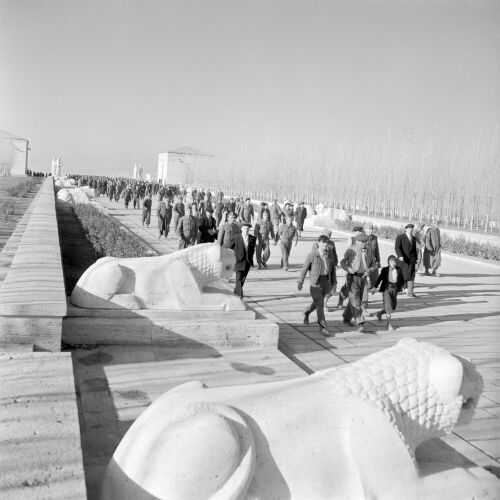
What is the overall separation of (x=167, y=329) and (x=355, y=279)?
11.2 feet

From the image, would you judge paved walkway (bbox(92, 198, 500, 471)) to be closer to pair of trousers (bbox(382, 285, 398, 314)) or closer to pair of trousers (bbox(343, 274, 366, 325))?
pair of trousers (bbox(343, 274, 366, 325))

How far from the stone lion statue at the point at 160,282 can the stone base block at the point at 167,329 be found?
160 mm

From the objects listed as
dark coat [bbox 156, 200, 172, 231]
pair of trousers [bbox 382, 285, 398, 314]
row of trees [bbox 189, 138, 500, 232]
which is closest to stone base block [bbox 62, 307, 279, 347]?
pair of trousers [bbox 382, 285, 398, 314]

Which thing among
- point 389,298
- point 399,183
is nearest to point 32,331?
point 389,298

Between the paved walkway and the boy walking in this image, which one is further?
the boy walking

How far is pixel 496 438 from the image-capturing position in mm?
4977

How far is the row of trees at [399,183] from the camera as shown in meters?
36.3

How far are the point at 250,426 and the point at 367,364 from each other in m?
0.81

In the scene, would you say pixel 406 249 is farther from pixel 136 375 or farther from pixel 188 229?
pixel 136 375

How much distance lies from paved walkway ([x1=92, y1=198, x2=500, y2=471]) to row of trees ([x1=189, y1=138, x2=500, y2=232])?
20493 millimetres

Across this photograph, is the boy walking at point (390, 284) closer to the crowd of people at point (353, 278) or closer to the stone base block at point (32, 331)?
the crowd of people at point (353, 278)

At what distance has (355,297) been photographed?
8.65 metres

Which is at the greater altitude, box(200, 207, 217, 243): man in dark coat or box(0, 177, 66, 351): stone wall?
box(200, 207, 217, 243): man in dark coat

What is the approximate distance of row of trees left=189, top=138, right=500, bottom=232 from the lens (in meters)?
36.3
